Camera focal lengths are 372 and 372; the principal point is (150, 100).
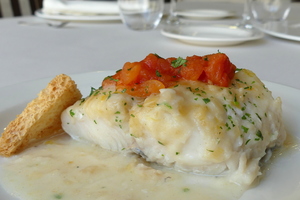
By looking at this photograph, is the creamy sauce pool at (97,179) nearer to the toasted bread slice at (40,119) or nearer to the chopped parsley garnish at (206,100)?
the toasted bread slice at (40,119)

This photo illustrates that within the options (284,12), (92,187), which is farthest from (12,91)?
(284,12)

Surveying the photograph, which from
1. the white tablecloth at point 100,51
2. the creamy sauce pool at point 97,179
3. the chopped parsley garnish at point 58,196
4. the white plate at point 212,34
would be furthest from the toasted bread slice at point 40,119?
the white plate at point 212,34

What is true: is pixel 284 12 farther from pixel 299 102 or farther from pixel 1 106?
pixel 1 106

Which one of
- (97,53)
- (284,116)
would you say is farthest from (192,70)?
(97,53)

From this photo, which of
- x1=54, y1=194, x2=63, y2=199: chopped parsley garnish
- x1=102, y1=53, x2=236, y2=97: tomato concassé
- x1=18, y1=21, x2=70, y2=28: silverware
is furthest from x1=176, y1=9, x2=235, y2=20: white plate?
x1=54, y1=194, x2=63, y2=199: chopped parsley garnish

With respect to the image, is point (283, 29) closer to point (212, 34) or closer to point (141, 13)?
point (212, 34)

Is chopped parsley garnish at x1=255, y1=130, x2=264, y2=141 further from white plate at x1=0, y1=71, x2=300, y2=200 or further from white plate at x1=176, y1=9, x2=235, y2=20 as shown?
white plate at x1=176, y1=9, x2=235, y2=20

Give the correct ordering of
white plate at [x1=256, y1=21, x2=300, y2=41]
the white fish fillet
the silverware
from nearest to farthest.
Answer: the white fish fillet → white plate at [x1=256, y1=21, x2=300, y2=41] → the silverware
